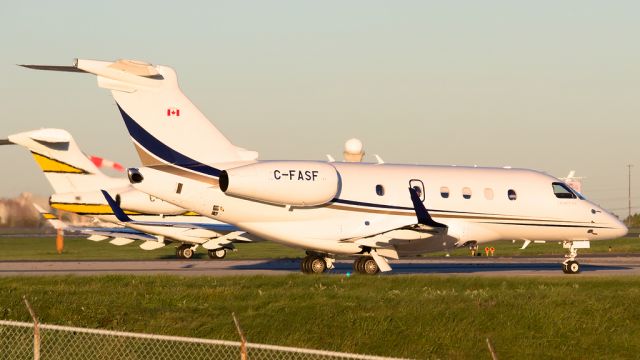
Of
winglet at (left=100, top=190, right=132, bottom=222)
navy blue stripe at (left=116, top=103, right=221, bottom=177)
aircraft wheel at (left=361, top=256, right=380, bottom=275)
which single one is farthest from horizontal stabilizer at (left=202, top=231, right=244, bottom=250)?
navy blue stripe at (left=116, top=103, right=221, bottom=177)

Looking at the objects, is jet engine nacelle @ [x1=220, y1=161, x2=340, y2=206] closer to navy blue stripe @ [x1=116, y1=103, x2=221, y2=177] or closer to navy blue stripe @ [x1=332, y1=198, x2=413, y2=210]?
navy blue stripe @ [x1=332, y1=198, x2=413, y2=210]

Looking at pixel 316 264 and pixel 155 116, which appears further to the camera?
pixel 316 264

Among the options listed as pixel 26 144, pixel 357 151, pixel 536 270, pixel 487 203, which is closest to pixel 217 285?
pixel 487 203

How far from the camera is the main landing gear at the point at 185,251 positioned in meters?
47.1

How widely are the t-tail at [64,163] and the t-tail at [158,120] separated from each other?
2193cm

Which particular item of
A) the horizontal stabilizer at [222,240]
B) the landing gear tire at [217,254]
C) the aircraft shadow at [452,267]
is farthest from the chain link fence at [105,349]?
the landing gear tire at [217,254]

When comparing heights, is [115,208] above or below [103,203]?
above

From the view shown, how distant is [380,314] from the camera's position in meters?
19.2

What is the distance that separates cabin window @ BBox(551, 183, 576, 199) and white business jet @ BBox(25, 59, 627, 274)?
34mm

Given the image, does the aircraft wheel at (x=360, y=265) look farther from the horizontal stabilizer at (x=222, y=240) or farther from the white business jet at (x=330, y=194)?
the horizontal stabilizer at (x=222, y=240)

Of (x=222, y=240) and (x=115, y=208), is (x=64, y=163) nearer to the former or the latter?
(x=115, y=208)

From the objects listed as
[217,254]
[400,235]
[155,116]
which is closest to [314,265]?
[400,235]

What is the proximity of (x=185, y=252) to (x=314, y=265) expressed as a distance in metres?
16.7

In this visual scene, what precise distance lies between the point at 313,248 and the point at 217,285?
6364 millimetres
